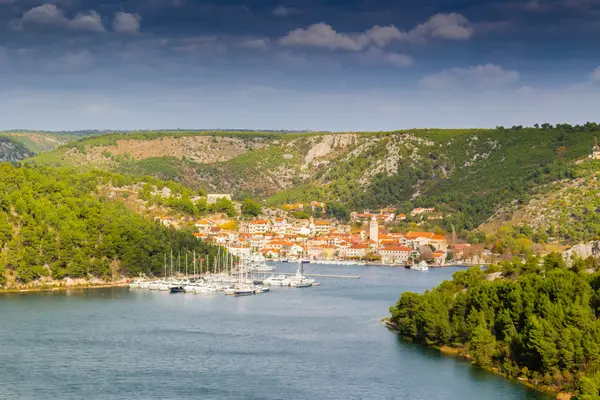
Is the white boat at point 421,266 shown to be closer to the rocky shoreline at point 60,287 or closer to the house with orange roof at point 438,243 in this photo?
the house with orange roof at point 438,243

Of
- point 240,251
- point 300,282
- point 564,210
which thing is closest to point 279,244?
point 240,251

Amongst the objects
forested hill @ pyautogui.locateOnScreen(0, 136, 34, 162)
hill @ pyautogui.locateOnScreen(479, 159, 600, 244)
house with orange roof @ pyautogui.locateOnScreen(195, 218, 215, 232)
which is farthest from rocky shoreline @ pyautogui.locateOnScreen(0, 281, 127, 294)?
forested hill @ pyautogui.locateOnScreen(0, 136, 34, 162)

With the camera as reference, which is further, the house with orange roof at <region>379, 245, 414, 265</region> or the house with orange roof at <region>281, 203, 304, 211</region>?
the house with orange roof at <region>281, 203, 304, 211</region>

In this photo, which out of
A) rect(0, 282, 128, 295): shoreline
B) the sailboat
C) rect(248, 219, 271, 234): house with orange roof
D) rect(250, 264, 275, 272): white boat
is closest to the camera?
rect(0, 282, 128, 295): shoreline

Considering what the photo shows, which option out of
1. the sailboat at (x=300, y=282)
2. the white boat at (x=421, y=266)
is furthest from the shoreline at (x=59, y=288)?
the white boat at (x=421, y=266)

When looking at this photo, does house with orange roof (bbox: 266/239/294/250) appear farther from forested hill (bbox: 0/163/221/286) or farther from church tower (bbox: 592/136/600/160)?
church tower (bbox: 592/136/600/160)

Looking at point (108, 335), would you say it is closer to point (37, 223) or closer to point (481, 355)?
point (481, 355)

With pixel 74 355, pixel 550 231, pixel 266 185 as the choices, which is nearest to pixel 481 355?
pixel 74 355
